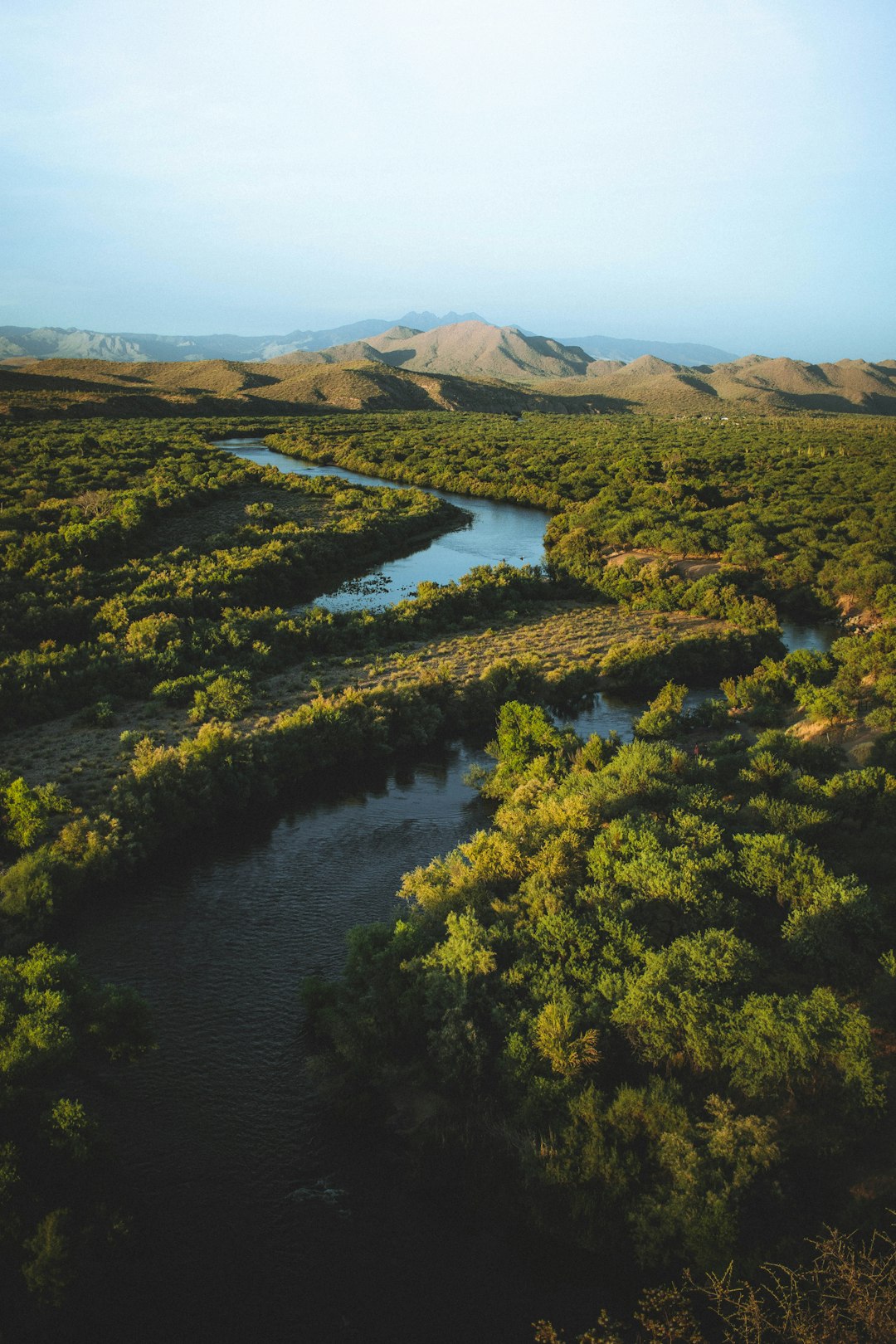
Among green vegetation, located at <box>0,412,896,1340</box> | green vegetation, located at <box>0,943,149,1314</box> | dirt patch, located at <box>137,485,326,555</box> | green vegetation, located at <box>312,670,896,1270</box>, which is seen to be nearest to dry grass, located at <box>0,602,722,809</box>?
green vegetation, located at <box>0,412,896,1340</box>

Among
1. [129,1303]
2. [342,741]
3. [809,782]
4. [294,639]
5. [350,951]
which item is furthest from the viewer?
A: [294,639]

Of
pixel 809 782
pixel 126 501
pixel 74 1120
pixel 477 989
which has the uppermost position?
pixel 126 501

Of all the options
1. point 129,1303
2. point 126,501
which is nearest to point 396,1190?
point 129,1303

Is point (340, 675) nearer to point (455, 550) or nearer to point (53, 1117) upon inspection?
point (53, 1117)

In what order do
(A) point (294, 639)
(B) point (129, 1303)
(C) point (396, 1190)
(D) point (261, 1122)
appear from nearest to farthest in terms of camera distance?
1. (B) point (129, 1303)
2. (C) point (396, 1190)
3. (D) point (261, 1122)
4. (A) point (294, 639)

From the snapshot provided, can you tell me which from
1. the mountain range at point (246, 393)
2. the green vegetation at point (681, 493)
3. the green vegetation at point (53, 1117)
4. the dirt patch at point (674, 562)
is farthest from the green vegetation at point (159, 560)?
the mountain range at point (246, 393)

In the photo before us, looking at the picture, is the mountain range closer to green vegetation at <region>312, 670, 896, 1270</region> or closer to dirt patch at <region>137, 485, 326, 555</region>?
dirt patch at <region>137, 485, 326, 555</region>

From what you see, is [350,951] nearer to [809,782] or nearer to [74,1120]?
[74,1120]
